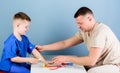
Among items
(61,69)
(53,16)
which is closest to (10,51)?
(61,69)

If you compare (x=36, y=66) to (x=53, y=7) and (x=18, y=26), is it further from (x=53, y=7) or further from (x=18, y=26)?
(x=53, y=7)

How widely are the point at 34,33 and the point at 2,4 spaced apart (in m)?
0.44

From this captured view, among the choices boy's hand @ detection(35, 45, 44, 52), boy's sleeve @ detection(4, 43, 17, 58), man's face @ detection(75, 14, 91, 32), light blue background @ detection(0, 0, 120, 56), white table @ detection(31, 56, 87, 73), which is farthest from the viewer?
light blue background @ detection(0, 0, 120, 56)

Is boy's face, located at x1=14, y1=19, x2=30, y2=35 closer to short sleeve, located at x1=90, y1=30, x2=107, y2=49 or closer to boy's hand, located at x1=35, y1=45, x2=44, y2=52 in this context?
boy's hand, located at x1=35, y1=45, x2=44, y2=52

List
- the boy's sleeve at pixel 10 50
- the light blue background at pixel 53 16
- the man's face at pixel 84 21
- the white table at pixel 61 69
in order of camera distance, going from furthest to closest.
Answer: the light blue background at pixel 53 16 < the man's face at pixel 84 21 < the boy's sleeve at pixel 10 50 < the white table at pixel 61 69

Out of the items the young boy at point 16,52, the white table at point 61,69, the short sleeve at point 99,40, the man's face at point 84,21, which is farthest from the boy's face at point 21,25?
the short sleeve at point 99,40

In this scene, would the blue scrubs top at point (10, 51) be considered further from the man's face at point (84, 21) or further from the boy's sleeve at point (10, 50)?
the man's face at point (84, 21)

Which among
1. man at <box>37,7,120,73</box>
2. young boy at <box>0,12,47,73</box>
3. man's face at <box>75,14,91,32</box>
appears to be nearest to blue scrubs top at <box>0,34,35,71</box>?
young boy at <box>0,12,47,73</box>

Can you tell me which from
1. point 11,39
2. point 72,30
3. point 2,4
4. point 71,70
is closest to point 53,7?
point 72,30

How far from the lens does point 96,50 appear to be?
2.12m

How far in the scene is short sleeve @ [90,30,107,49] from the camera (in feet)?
6.99

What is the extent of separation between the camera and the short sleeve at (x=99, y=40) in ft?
6.99

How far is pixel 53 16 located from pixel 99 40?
2.43 ft

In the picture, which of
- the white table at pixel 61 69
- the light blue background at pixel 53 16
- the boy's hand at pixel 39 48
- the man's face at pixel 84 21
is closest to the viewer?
the white table at pixel 61 69
